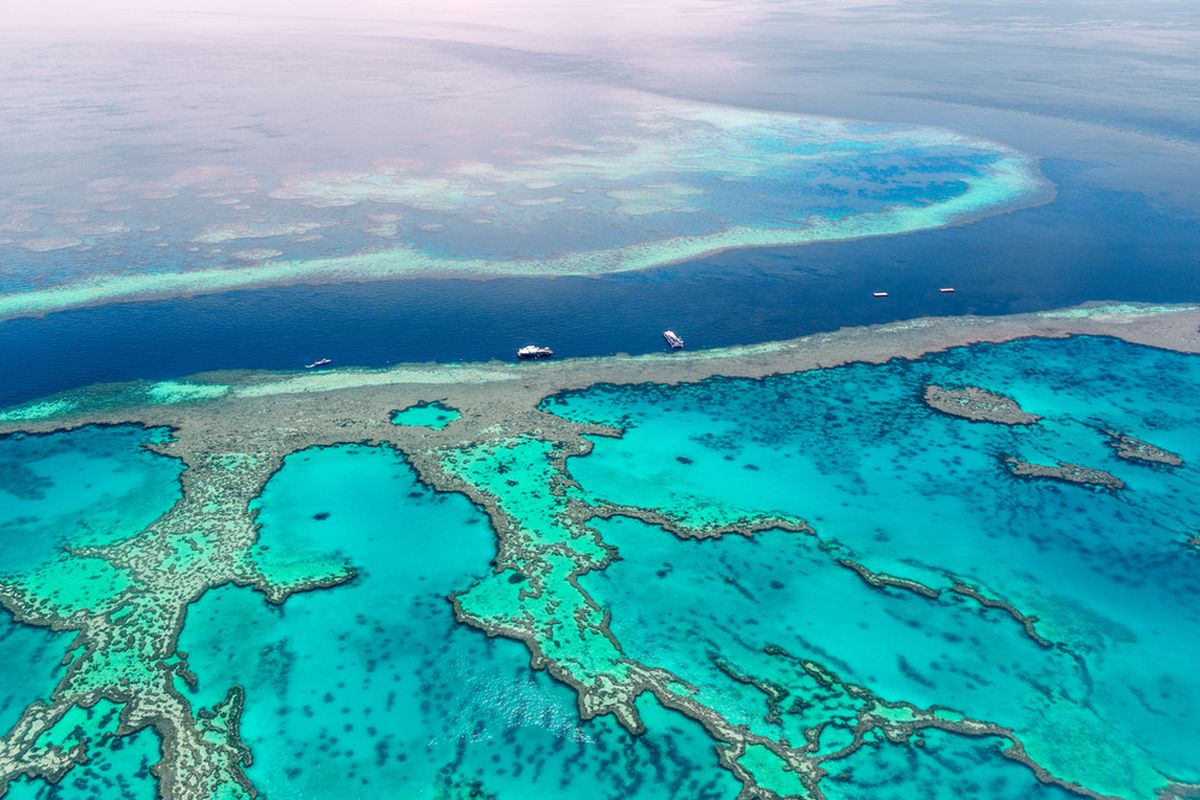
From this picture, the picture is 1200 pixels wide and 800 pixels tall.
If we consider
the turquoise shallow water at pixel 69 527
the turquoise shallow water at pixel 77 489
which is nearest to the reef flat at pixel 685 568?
the turquoise shallow water at pixel 69 527

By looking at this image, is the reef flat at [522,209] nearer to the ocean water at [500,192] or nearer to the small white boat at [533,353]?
the ocean water at [500,192]

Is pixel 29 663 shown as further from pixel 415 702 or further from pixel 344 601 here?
pixel 415 702

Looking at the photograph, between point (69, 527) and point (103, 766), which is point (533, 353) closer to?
point (69, 527)

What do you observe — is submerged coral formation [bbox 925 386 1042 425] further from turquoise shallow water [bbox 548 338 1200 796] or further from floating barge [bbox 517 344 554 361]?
floating barge [bbox 517 344 554 361]

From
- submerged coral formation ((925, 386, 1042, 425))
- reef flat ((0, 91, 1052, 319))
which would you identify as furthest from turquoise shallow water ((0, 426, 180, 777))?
submerged coral formation ((925, 386, 1042, 425))

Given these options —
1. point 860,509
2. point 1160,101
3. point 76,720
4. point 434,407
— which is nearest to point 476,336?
point 434,407

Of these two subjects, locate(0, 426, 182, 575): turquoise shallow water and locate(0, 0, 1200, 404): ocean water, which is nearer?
locate(0, 426, 182, 575): turquoise shallow water
